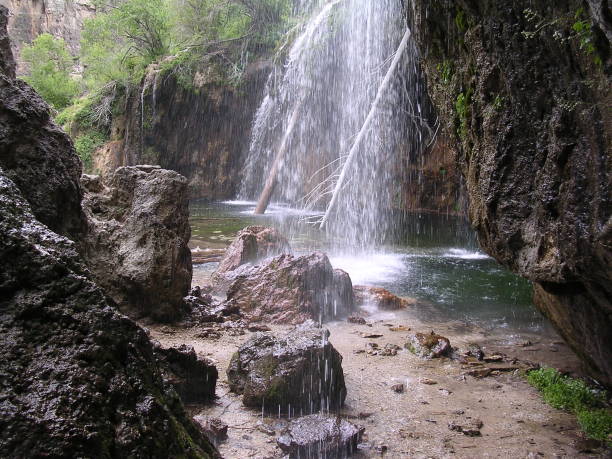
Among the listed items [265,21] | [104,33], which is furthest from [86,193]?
[104,33]

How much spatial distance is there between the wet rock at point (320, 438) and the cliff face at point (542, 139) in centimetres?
161

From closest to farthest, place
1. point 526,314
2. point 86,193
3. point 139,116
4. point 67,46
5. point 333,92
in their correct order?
point 86,193
point 526,314
point 333,92
point 139,116
point 67,46

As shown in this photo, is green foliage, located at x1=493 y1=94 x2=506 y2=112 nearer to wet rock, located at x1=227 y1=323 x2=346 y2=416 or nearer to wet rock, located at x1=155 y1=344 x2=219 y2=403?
wet rock, located at x1=227 y1=323 x2=346 y2=416

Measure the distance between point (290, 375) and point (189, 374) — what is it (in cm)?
75

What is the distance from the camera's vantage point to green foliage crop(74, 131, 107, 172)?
21344mm

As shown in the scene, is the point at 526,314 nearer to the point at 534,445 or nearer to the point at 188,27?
the point at 534,445

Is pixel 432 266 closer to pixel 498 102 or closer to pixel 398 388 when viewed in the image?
pixel 398 388

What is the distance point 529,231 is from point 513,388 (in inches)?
65.6

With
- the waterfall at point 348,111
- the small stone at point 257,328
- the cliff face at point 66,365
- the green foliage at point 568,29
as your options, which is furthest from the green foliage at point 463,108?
the waterfall at point 348,111

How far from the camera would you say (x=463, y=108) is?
4.36m

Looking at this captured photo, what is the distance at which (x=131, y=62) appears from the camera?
2223 cm

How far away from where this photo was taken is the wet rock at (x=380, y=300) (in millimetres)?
6926

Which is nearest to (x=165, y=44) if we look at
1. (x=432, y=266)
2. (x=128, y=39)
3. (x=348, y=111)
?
(x=128, y=39)

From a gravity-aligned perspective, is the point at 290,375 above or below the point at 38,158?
below
